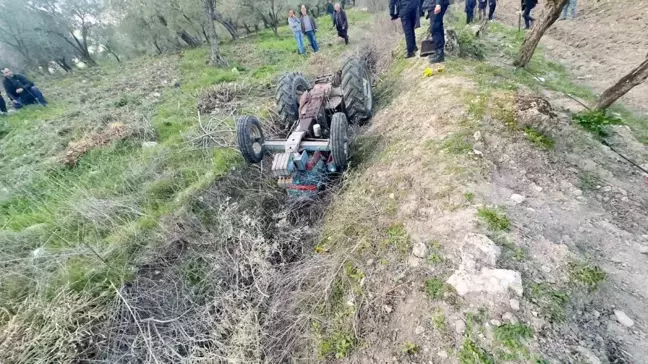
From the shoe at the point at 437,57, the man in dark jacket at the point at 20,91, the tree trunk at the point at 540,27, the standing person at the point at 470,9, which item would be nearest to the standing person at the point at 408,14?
the shoe at the point at 437,57

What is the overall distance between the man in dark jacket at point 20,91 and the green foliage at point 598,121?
43.3 feet

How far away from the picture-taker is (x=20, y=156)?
5789 mm

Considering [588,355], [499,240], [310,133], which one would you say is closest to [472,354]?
[588,355]

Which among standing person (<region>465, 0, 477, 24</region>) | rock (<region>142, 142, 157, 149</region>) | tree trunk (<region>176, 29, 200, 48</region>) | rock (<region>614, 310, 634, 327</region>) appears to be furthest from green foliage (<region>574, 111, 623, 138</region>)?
tree trunk (<region>176, 29, 200, 48</region>)

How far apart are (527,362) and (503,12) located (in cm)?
1459

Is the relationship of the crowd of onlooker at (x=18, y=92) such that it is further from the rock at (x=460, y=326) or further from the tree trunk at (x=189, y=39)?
the rock at (x=460, y=326)

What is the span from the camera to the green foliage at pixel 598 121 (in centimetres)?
369

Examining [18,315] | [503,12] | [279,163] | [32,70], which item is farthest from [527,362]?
[32,70]

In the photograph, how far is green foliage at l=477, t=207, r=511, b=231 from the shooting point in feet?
7.83

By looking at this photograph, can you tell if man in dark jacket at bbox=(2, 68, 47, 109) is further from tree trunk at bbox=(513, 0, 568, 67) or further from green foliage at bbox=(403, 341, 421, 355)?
tree trunk at bbox=(513, 0, 568, 67)

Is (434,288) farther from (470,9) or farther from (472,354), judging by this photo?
(470,9)

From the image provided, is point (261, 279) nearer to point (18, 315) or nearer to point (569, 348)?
point (18, 315)

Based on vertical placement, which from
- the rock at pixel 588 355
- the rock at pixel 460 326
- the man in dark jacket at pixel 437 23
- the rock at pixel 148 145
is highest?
the man in dark jacket at pixel 437 23

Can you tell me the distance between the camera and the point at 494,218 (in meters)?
2.46
